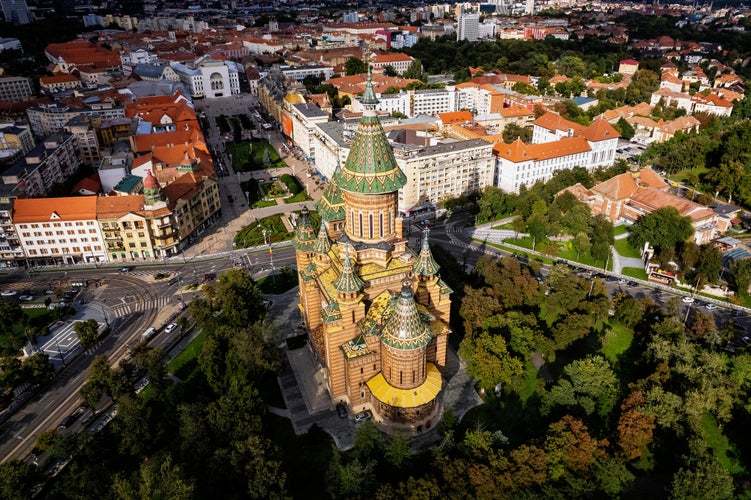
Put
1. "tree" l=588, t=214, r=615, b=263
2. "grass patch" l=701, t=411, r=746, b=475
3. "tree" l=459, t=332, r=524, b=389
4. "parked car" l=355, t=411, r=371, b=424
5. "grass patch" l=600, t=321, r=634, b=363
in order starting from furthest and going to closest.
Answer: "tree" l=588, t=214, r=615, b=263 < "grass patch" l=600, t=321, r=634, b=363 < "tree" l=459, t=332, r=524, b=389 < "parked car" l=355, t=411, r=371, b=424 < "grass patch" l=701, t=411, r=746, b=475

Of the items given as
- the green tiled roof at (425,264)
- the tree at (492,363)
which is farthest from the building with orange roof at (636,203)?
the green tiled roof at (425,264)

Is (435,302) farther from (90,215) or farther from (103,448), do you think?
(90,215)

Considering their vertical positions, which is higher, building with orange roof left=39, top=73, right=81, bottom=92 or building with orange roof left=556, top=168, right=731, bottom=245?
building with orange roof left=39, top=73, right=81, bottom=92

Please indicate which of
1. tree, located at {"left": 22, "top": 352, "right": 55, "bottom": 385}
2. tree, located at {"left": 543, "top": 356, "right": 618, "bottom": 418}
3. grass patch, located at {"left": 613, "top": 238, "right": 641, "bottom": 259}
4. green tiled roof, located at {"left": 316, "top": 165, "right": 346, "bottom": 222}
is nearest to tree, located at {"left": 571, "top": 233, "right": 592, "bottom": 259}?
grass patch, located at {"left": 613, "top": 238, "right": 641, "bottom": 259}

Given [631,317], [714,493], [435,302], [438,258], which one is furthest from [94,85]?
[714,493]

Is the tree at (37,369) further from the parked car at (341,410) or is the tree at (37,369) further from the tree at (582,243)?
the tree at (582,243)

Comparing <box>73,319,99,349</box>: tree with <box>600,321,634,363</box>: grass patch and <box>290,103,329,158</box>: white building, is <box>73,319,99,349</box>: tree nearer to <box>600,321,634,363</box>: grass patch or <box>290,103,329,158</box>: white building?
<box>600,321,634,363</box>: grass patch

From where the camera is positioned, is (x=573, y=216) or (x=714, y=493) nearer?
(x=714, y=493)

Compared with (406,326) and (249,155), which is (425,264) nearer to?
(406,326)
